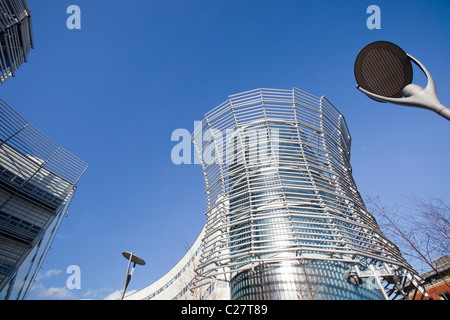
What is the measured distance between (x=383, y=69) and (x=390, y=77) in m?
0.21

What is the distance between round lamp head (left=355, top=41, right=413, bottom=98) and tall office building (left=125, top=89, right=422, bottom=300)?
11.3 meters

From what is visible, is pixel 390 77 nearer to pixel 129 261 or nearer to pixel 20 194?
pixel 129 261

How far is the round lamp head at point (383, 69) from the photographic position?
3682mm

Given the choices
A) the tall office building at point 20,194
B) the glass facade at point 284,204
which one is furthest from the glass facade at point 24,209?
the glass facade at point 284,204

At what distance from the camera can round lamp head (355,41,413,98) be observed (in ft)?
12.1

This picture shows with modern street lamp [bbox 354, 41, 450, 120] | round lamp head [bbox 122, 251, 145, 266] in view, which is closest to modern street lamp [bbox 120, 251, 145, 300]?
round lamp head [bbox 122, 251, 145, 266]

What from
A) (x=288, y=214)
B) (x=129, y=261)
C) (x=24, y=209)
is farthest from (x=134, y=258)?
(x=24, y=209)

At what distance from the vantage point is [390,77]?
12.3 ft

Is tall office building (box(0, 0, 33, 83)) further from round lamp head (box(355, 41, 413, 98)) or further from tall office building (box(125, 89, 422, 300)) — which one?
round lamp head (box(355, 41, 413, 98))

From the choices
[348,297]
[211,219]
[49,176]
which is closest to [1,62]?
[49,176]

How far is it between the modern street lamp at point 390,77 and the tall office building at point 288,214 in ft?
37.0

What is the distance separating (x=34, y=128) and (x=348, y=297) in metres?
44.3
